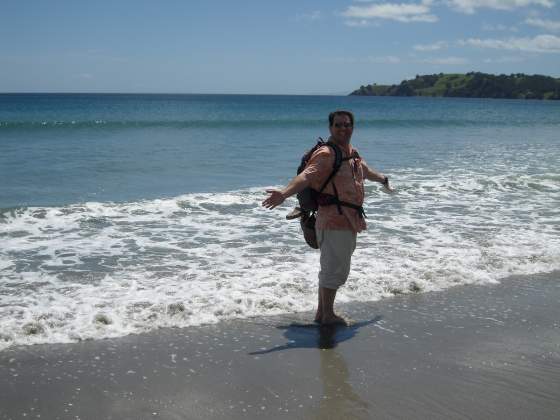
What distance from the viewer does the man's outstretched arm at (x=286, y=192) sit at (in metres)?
4.69

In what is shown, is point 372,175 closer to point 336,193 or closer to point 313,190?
point 336,193

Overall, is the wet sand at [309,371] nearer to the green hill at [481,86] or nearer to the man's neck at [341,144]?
the man's neck at [341,144]

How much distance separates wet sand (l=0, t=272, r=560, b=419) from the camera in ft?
13.1

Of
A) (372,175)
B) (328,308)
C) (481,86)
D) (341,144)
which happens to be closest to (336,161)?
(341,144)

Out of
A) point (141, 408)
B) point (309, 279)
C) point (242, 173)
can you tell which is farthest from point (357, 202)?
point (242, 173)

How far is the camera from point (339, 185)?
16.7ft

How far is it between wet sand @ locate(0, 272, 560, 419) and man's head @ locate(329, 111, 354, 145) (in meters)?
1.72

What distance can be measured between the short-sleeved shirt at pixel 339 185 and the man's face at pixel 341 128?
9cm

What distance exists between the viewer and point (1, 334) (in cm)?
Result: 519

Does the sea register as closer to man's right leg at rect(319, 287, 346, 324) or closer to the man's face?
man's right leg at rect(319, 287, 346, 324)

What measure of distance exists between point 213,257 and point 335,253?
297 centimetres

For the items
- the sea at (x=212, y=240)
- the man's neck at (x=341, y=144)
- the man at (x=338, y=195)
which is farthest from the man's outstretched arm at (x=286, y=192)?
the sea at (x=212, y=240)

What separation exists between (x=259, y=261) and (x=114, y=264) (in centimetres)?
180

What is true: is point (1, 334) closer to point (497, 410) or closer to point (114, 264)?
point (114, 264)
